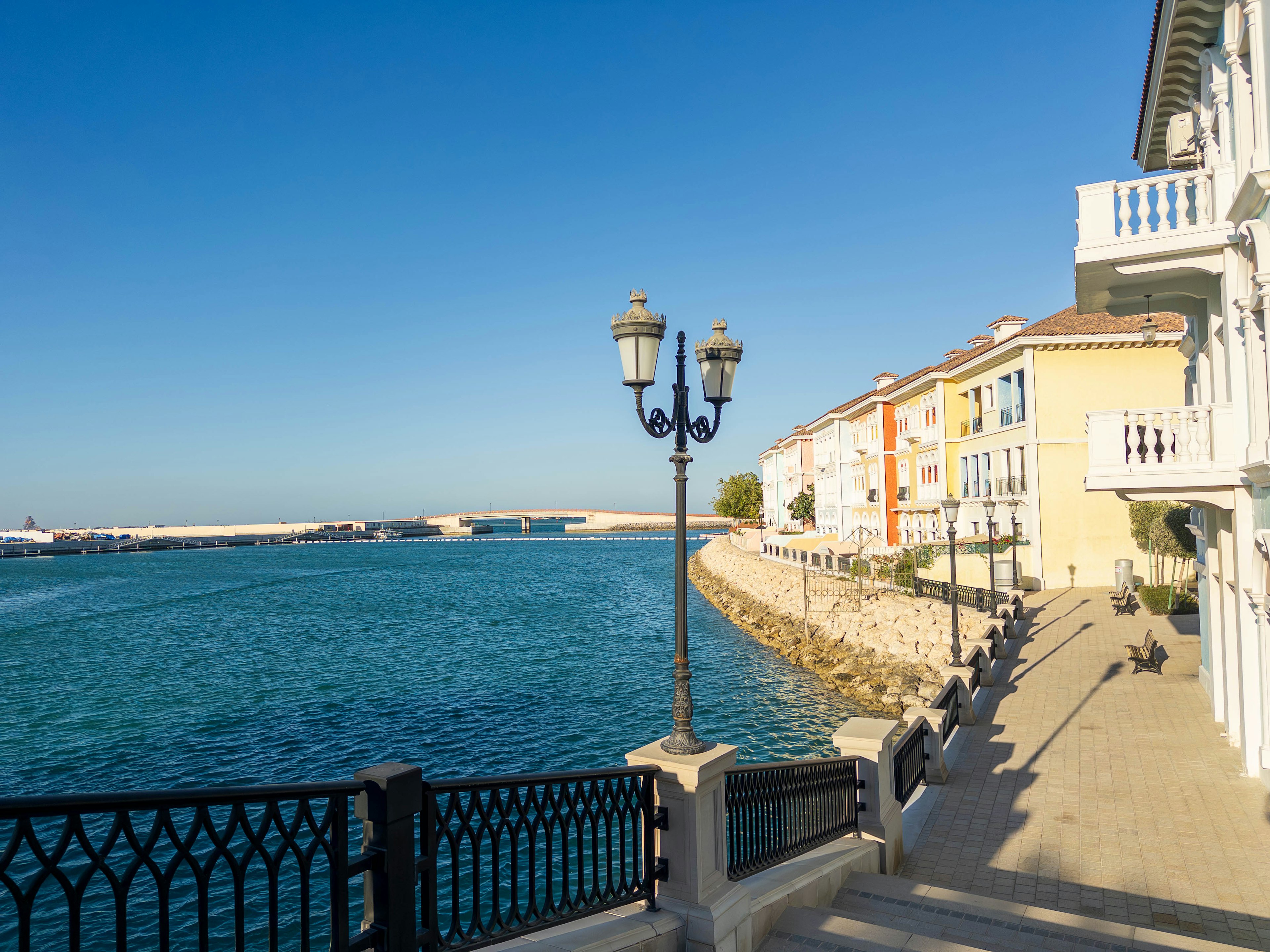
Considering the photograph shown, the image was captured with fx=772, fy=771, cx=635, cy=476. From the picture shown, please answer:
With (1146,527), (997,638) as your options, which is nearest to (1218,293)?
(997,638)

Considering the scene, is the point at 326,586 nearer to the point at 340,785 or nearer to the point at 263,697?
the point at 263,697

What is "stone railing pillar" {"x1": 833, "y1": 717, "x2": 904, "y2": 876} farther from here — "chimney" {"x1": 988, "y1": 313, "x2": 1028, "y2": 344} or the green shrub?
"chimney" {"x1": 988, "y1": 313, "x2": 1028, "y2": 344}

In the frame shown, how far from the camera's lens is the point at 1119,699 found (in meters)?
15.3

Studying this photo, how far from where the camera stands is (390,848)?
3539mm

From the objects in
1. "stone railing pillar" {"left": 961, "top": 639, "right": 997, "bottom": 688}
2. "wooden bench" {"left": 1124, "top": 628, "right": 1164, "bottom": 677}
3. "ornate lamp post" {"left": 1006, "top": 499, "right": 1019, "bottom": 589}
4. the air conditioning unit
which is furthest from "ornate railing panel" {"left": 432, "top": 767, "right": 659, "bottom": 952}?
"ornate lamp post" {"left": 1006, "top": 499, "right": 1019, "bottom": 589}

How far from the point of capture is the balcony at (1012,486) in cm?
3112

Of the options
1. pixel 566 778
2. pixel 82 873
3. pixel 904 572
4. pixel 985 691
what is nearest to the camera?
pixel 82 873

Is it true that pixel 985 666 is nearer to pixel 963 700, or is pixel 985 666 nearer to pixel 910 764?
pixel 963 700

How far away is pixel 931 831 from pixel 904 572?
25740mm

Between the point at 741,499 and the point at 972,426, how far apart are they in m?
79.5

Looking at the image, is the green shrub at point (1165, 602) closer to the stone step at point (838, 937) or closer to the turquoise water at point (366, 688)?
the turquoise water at point (366, 688)

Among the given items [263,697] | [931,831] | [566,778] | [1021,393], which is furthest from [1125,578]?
[263,697]

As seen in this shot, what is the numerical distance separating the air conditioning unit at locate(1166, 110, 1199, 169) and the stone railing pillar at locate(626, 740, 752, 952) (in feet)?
45.5

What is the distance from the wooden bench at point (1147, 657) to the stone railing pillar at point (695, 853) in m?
15.6
